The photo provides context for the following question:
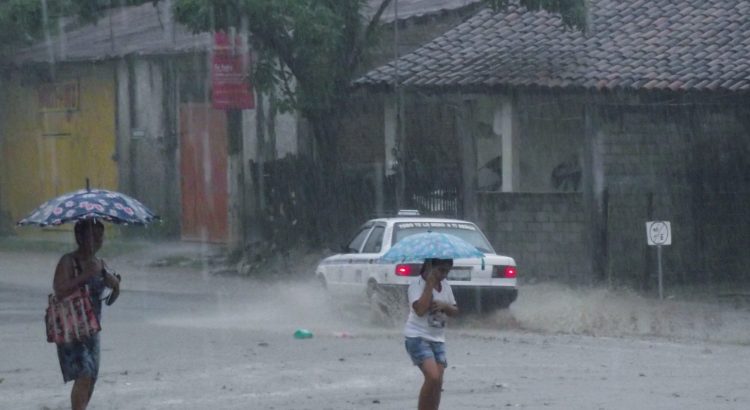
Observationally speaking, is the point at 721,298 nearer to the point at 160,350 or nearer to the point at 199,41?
A: the point at 160,350

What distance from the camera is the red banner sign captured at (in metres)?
26.0

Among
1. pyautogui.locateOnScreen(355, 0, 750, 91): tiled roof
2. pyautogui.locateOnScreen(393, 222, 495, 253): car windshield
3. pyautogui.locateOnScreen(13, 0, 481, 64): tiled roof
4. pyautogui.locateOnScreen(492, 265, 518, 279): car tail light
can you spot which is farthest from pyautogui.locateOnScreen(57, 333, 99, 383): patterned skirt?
pyautogui.locateOnScreen(13, 0, 481, 64): tiled roof

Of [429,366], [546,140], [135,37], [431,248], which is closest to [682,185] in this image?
[546,140]

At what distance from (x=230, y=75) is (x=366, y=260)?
375 inches

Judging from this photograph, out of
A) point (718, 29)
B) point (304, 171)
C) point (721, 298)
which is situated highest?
point (718, 29)

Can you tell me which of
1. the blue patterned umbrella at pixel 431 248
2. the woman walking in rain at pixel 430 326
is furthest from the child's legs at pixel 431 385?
the blue patterned umbrella at pixel 431 248

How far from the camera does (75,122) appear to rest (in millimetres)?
33688

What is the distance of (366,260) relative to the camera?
17.7m

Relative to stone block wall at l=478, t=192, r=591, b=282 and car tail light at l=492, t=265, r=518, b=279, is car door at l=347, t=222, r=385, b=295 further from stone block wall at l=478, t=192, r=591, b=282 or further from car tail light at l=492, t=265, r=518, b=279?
stone block wall at l=478, t=192, r=591, b=282

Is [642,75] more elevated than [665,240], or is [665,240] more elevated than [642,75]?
[642,75]

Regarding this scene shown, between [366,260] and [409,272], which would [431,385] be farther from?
[366,260]

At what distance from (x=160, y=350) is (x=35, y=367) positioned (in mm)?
1660

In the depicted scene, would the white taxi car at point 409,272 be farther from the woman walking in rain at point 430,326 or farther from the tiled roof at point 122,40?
the tiled roof at point 122,40

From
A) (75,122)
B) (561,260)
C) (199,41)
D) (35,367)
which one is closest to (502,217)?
(561,260)
